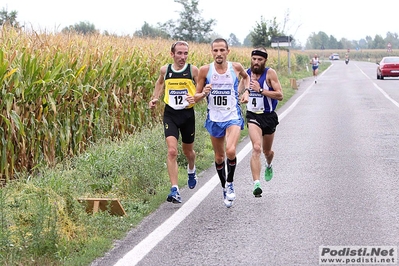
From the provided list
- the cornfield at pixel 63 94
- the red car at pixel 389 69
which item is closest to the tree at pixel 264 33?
the red car at pixel 389 69

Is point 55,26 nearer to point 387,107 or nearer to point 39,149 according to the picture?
point 39,149

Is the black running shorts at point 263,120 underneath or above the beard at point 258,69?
→ underneath

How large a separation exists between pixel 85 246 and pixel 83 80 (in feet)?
20.1

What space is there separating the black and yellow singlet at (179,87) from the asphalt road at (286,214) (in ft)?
3.82

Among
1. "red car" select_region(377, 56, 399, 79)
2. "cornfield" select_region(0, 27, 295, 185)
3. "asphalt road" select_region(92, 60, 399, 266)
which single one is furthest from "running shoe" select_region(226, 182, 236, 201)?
"red car" select_region(377, 56, 399, 79)

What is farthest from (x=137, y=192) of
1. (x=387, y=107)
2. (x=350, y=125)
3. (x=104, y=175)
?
(x=387, y=107)

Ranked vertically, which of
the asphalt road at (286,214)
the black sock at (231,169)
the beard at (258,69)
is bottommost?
the asphalt road at (286,214)

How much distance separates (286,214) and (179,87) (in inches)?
78.6

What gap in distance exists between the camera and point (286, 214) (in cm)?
823

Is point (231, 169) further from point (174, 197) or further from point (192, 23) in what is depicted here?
point (192, 23)

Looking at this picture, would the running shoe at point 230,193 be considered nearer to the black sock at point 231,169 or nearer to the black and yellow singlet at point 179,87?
the black sock at point 231,169

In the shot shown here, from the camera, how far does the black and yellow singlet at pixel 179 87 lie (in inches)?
Answer: 356

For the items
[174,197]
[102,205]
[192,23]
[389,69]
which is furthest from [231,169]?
[192,23]

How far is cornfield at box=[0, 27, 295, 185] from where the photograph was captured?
33.4 ft
